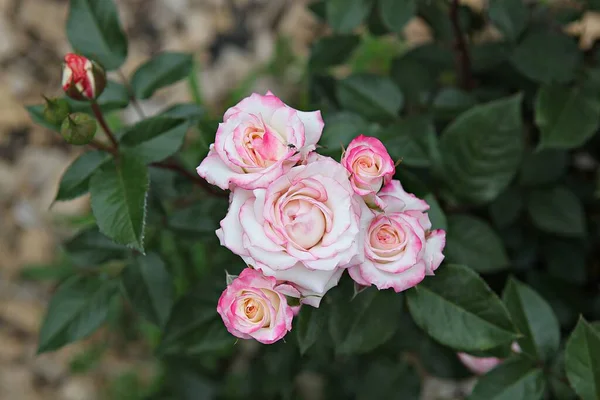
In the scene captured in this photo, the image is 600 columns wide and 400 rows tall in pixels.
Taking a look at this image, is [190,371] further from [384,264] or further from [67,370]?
[384,264]

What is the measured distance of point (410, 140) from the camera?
85 cm

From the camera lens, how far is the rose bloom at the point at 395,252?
1.90 ft

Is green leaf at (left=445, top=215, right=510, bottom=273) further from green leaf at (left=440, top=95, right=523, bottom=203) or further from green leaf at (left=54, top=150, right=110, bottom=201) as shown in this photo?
green leaf at (left=54, top=150, right=110, bottom=201)

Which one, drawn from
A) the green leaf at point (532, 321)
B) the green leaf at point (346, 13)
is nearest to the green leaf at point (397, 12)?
the green leaf at point (346, 13)

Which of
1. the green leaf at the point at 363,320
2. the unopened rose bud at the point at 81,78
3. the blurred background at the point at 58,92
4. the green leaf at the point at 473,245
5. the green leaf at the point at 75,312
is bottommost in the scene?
the blurred background at the point at 58,92

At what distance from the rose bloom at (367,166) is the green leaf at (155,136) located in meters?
0.24

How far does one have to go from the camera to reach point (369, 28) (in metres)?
1.05

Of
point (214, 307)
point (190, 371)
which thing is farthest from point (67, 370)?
point (214, 307)

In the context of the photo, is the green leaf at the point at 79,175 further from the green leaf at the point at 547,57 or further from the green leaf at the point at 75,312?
the green leaf at the point at 547,57

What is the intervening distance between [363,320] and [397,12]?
446 millimetres

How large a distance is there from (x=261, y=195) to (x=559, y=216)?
0.64m

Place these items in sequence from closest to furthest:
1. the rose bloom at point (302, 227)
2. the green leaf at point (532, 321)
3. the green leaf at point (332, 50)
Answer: the rose bloom at point (302, 227), the green leaf at point (532, 321), the green leaf at point (332, 50)

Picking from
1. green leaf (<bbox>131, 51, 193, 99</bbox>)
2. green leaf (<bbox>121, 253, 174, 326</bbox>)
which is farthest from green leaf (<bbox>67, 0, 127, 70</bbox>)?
green leaf (<bbox>121, 253, 174, 326</bbox>)

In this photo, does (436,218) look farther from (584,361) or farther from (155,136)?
(155,136)
